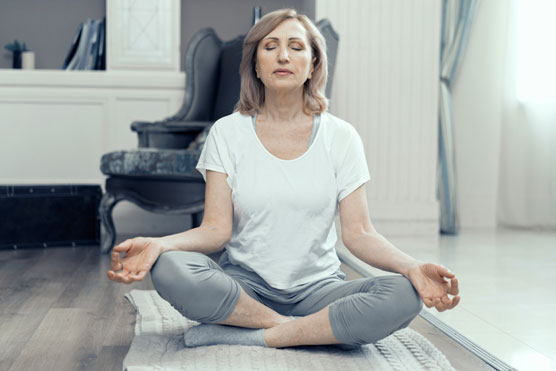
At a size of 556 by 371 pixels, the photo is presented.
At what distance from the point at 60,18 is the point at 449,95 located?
7.47 ft

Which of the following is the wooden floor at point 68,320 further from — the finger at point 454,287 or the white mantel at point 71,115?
the white mantel at point 71,115

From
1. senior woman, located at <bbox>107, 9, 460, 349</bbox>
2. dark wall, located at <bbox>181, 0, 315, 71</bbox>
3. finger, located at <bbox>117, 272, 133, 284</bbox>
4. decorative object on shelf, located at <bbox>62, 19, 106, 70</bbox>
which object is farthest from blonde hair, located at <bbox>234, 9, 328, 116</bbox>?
dark wall, located at <bbox>181, 0, 315, 71</bbox>

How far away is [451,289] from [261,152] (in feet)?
1.63

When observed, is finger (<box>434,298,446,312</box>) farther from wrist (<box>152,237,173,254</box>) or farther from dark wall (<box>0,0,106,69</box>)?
dark wall (<box>0,0,106,69</box>)

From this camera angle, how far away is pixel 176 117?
3.24 m

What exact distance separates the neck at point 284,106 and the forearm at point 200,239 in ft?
0.95

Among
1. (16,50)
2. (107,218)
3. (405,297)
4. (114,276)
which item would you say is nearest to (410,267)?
(405,297)

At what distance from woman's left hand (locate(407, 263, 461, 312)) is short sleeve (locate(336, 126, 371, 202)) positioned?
260mm

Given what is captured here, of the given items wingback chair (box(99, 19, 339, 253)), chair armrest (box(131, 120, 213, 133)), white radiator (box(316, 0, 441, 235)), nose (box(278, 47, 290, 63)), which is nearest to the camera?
nose (box(278, 47, 290, 63))

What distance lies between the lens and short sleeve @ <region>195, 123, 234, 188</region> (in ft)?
4.62

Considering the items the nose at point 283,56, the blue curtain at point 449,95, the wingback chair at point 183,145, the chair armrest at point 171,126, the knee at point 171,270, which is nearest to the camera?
the knee at point 171,270

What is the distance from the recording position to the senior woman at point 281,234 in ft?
4.06

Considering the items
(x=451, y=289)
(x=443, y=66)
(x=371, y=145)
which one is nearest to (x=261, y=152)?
(x=451, y=289)

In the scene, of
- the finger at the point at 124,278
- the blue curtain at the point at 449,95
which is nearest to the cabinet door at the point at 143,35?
the blue curtain at the point at 449,95
